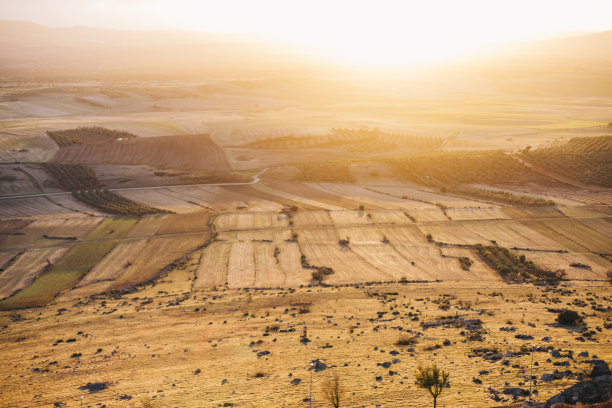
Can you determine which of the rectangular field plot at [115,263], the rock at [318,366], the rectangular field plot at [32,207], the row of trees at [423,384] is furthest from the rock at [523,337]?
the rectangular field plot at [32,207]

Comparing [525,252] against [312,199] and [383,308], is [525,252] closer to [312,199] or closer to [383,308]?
[383,308]

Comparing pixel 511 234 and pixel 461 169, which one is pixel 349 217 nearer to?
pixel 511 234

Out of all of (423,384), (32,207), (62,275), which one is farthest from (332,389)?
(32,207)

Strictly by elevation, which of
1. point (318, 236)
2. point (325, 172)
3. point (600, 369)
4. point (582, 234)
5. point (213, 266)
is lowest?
point (213, 266)

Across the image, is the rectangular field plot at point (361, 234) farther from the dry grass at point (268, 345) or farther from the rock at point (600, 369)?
the rock at point (600, 369)

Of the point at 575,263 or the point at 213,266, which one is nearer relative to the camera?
the point at 575,263

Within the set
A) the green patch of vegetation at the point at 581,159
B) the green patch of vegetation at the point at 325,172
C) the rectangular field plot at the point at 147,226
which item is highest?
the green patch of vegetation at the point at 581,159

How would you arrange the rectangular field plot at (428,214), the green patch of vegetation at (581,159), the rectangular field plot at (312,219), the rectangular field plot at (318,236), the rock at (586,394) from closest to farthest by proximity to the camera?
the rock at (586,394)
the rectangular field plot at (318,236)
the rectangular field plot at (312,219)
the rectangular field plot at (428,214)
the green patch of vegetation at (581,159)
